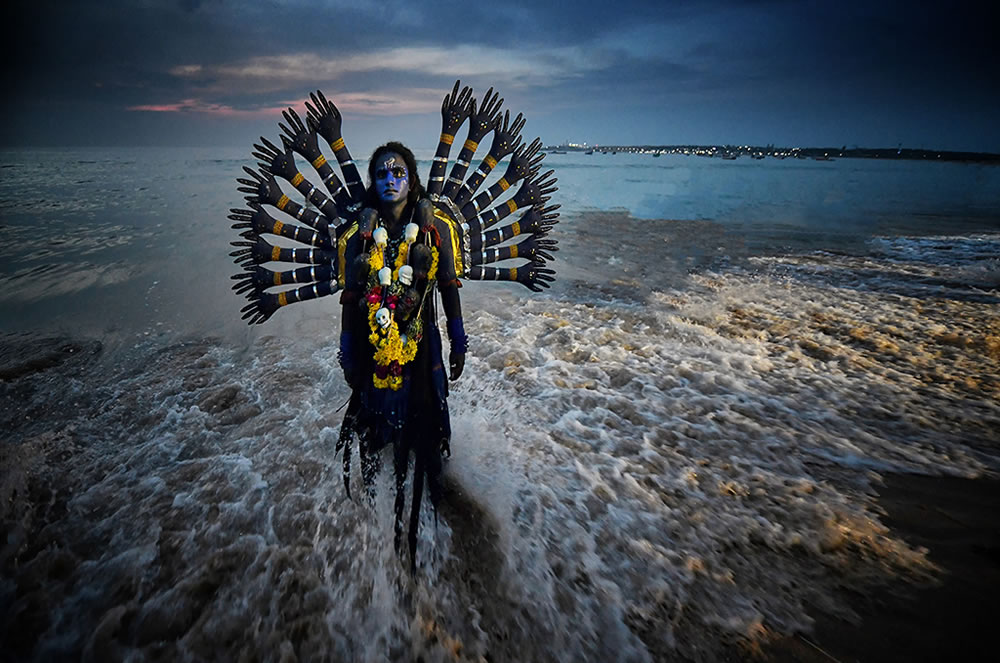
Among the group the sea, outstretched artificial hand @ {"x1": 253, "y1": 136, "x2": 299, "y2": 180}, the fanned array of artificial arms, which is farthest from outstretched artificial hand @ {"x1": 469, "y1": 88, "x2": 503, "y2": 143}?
the sea

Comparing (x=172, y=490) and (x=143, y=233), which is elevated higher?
(x=143, y=233)

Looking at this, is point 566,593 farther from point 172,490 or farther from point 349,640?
point 172,490

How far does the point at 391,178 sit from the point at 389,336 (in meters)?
1.17

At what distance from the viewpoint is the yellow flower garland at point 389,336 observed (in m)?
2.90

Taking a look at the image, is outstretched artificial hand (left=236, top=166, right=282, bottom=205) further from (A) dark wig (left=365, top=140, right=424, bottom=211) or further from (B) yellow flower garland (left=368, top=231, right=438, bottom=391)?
(B) yellow flower garland (left=368, top=231, right=438, bottom=391)

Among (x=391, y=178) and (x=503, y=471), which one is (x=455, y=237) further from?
(x=503, y=471)

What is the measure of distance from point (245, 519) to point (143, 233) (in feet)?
50.3

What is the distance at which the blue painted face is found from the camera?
2883mm

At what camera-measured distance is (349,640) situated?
8.25 ft

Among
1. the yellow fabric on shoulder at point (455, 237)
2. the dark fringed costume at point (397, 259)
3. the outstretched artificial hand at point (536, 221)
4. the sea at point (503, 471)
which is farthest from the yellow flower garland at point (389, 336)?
the sea at point (503, 471)

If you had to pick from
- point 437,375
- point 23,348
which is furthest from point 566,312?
point 23,348

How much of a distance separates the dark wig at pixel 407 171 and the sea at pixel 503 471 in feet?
8.47

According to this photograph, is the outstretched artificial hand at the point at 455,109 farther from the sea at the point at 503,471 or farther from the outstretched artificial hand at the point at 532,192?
the sea at the point at 503,471

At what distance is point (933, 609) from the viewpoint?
8.09ft
